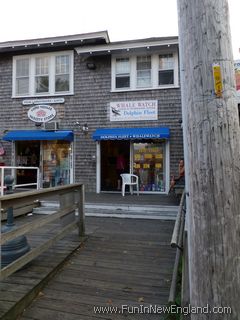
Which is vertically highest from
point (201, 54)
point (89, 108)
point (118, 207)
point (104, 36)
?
point (104, 36)

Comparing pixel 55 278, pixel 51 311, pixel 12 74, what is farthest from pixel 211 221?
pixel 12 74

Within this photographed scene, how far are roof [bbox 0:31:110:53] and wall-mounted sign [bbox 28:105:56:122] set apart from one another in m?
2.32

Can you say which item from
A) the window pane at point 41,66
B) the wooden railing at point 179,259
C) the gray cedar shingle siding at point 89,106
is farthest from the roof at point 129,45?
the wooden railing at point 179,259

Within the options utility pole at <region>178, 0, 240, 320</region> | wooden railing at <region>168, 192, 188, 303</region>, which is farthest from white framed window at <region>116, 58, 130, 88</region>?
utility pole at <region>178, 0, 240, 320</region>

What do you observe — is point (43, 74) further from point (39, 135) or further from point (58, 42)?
point (39, 135)

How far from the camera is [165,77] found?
9.85 m

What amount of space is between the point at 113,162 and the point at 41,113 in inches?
139

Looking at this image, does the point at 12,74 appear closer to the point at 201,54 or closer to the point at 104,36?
the point at 104,36

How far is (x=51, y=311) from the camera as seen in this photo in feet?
9.15

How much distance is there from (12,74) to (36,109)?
1882mm

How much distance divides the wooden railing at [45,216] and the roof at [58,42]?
23.2 ft

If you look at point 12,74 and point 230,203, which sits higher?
point 12,74

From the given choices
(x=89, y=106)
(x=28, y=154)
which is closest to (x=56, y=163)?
(x=28, y=154)

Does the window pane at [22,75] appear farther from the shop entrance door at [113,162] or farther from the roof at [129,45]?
the shop entrance door at [113,162]
